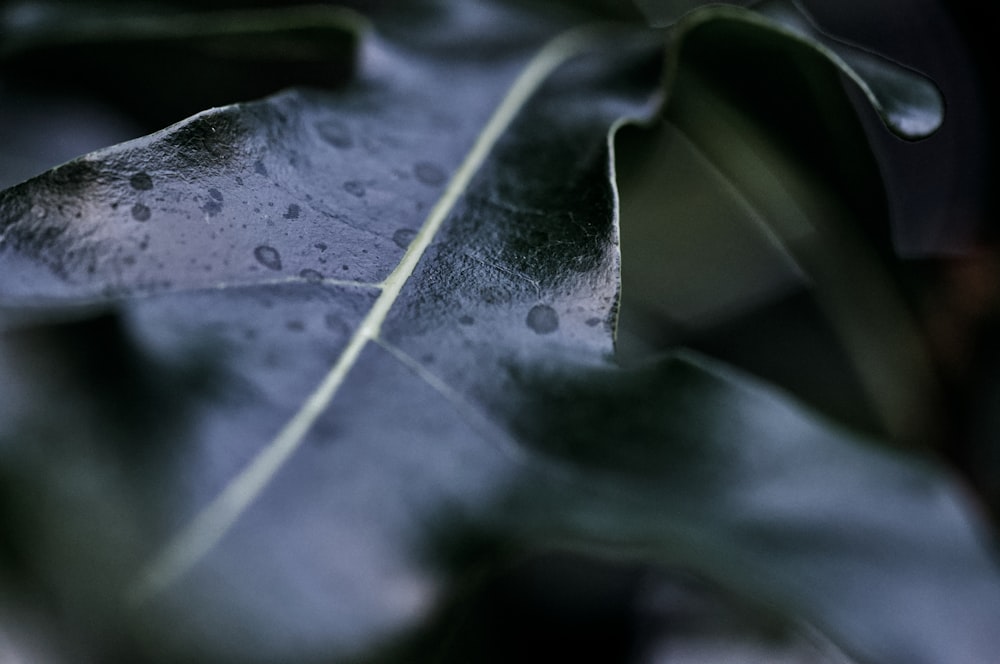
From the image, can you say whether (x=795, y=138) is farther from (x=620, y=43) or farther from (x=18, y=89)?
(x=18, y=89)

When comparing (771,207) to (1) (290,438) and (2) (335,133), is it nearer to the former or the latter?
(2) (335,133)

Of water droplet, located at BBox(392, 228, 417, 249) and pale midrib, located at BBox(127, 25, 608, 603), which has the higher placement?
water droplet, located at BBox(392, 228, 417, 249)

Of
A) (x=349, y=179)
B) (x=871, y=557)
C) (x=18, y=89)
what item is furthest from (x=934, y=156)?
(x=18, y=89)

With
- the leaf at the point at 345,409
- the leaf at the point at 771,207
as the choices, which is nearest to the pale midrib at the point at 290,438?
the leaf at the point at 345,409

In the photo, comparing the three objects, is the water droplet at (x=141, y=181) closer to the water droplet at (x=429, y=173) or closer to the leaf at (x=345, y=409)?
the leaf at (x=345, y=409)

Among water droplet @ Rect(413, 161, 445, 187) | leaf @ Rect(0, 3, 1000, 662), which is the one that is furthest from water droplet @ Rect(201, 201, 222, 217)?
water droplet @ Rect(413, 161, 445, 187)

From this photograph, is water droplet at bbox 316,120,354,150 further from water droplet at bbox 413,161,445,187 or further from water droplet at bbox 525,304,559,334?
water droplet at bbox 525,304,559,334

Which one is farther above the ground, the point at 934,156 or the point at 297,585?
the point at 297,585
